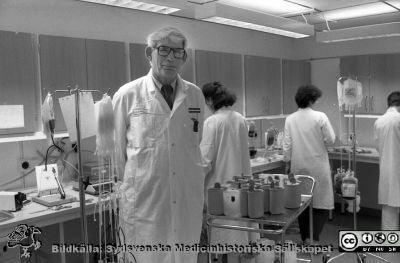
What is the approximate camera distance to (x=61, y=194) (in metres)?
2.52

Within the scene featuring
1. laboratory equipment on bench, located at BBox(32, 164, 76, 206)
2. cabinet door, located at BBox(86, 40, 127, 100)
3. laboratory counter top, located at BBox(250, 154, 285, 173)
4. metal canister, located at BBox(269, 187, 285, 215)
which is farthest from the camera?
laboratory counter top, located at BBox(250, 154, 285, 173)

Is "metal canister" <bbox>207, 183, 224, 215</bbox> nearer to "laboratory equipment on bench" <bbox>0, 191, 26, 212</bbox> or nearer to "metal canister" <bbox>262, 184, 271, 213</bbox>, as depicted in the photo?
"metal canister" <bbox>262, 184, 271, 213</bbox>

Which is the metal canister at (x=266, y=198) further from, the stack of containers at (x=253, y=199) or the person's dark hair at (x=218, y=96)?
the person's dark hair at (x=218, y=96)

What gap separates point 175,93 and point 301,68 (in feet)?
12.2

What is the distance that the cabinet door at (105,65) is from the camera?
299 cm

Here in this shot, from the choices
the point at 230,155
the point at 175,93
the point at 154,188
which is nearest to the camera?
the point at 154,188

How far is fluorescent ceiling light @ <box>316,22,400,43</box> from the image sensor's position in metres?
3.35

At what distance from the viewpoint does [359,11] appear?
3.90 m

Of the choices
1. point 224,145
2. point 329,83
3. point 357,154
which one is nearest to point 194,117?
point 224,145

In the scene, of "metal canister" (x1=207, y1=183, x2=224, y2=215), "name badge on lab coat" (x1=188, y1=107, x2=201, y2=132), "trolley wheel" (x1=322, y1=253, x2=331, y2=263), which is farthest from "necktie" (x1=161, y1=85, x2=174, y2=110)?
"trolley wheel" (x1=322, y1=253, x2=331, y2=263)

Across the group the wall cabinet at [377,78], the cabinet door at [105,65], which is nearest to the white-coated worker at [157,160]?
the cabinet door at [105,65]

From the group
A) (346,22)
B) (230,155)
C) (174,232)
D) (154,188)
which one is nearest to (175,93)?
(154,188)

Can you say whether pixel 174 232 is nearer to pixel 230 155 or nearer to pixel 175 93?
pixel 175 93

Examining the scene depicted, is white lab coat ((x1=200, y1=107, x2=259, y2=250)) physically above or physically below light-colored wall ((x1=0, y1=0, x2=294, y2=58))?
below
